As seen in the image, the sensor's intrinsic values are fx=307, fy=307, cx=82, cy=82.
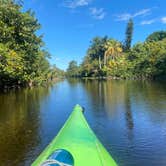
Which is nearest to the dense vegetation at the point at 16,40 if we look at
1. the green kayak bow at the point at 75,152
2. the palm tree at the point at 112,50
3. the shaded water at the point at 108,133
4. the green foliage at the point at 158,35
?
the shaded water at the point at 108,133

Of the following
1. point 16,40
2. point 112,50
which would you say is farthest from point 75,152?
point 112,50

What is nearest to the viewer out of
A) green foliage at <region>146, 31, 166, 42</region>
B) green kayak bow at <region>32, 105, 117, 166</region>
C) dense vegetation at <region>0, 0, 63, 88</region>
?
green kayak bow at <region>32, 105, 117, 166</region>

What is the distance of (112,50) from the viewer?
9300 centimetres

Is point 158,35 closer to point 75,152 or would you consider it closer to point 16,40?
point 16,40

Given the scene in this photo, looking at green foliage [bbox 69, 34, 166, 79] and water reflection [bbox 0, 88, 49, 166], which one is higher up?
green foliage [bbox 69, 34, 166, 79]

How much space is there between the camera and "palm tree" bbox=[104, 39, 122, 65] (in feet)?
306

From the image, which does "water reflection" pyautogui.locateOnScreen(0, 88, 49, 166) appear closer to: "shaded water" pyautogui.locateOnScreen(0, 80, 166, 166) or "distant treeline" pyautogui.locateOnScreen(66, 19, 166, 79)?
"shaded water" pyautogui.locateOnScreen(0, 80, 166, 166)

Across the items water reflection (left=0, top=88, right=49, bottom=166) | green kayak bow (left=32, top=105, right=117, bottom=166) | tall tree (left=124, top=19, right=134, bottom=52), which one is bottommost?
water reflection (left=0, top=88, right=49, bottom=166)

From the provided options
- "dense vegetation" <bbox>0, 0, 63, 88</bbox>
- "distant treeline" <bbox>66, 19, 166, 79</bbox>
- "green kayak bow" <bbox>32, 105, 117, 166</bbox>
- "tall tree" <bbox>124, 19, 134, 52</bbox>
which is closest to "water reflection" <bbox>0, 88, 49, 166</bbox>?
"green kayak bow" <bbox>32, 105, 117, 166</bbox>

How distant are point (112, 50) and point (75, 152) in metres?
88.1

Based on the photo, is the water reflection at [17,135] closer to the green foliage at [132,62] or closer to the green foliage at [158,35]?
the green foliage at [132,62]

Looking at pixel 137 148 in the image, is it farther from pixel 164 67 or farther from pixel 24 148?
pixel 164 67

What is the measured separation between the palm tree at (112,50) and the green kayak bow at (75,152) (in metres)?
87.1

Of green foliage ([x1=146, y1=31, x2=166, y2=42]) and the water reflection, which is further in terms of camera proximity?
green foliage ([x1=146, y1=31, x2=166, y2=42])
